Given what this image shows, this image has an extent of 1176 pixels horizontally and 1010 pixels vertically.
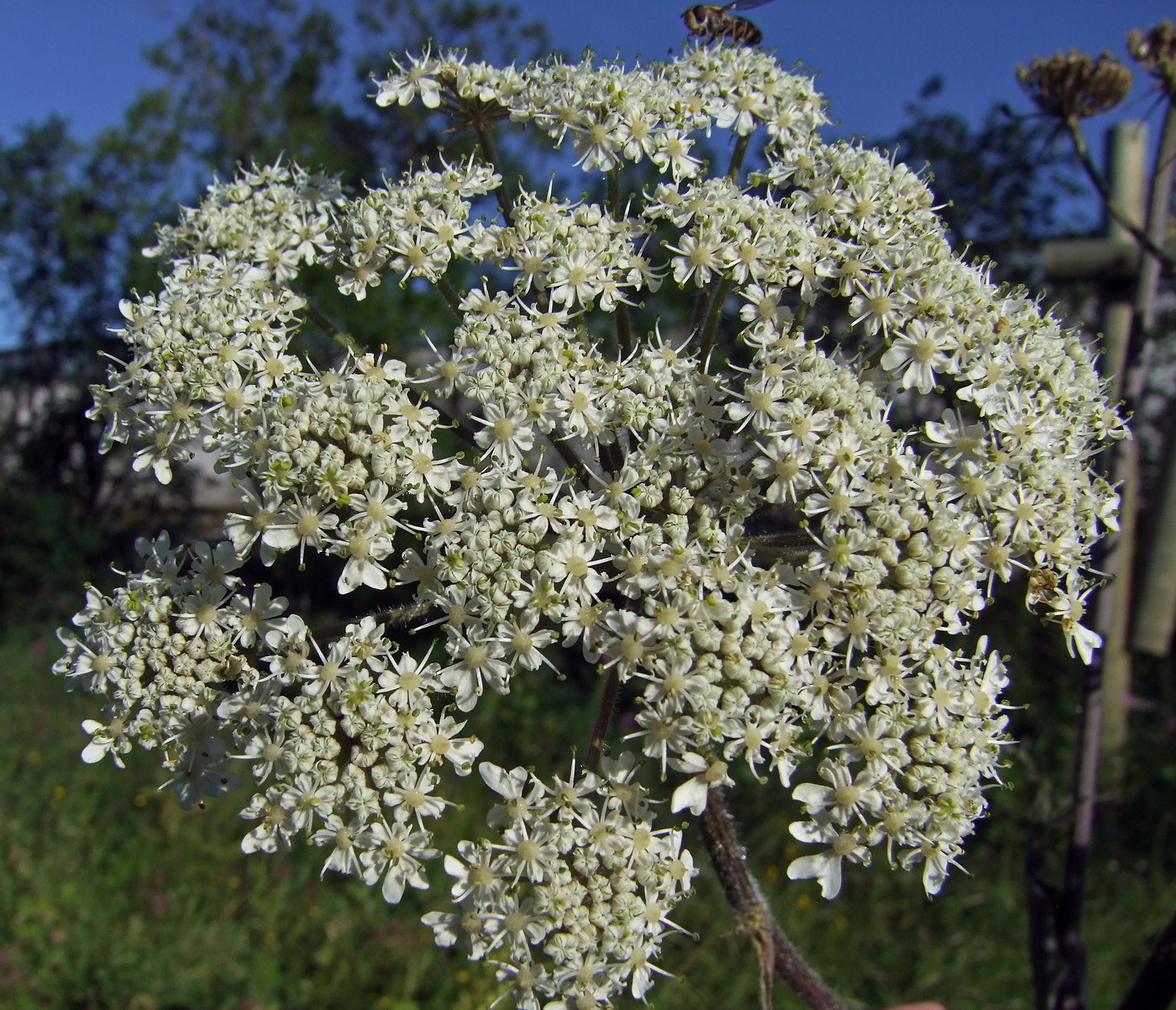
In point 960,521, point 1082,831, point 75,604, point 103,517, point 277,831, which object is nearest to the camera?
point 960,521

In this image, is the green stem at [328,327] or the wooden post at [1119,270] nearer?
the green stem at [328,327]

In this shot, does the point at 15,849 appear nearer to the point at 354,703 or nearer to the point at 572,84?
the point at 354,703

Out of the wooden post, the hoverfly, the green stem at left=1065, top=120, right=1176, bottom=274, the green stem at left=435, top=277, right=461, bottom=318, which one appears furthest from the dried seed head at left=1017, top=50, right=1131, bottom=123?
the green stem at left=435, top=277, right=461, bottom=318

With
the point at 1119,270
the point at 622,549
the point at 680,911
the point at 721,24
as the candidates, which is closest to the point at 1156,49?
the point at 1119,270

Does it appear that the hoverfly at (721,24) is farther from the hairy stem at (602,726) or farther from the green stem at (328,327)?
the hairy stem at (602,726)

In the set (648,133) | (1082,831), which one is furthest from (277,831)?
(1082,831)

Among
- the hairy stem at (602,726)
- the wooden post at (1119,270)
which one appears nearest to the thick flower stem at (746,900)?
the hairy stem at (602,726)

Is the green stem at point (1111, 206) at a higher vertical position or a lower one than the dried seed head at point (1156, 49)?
lower
